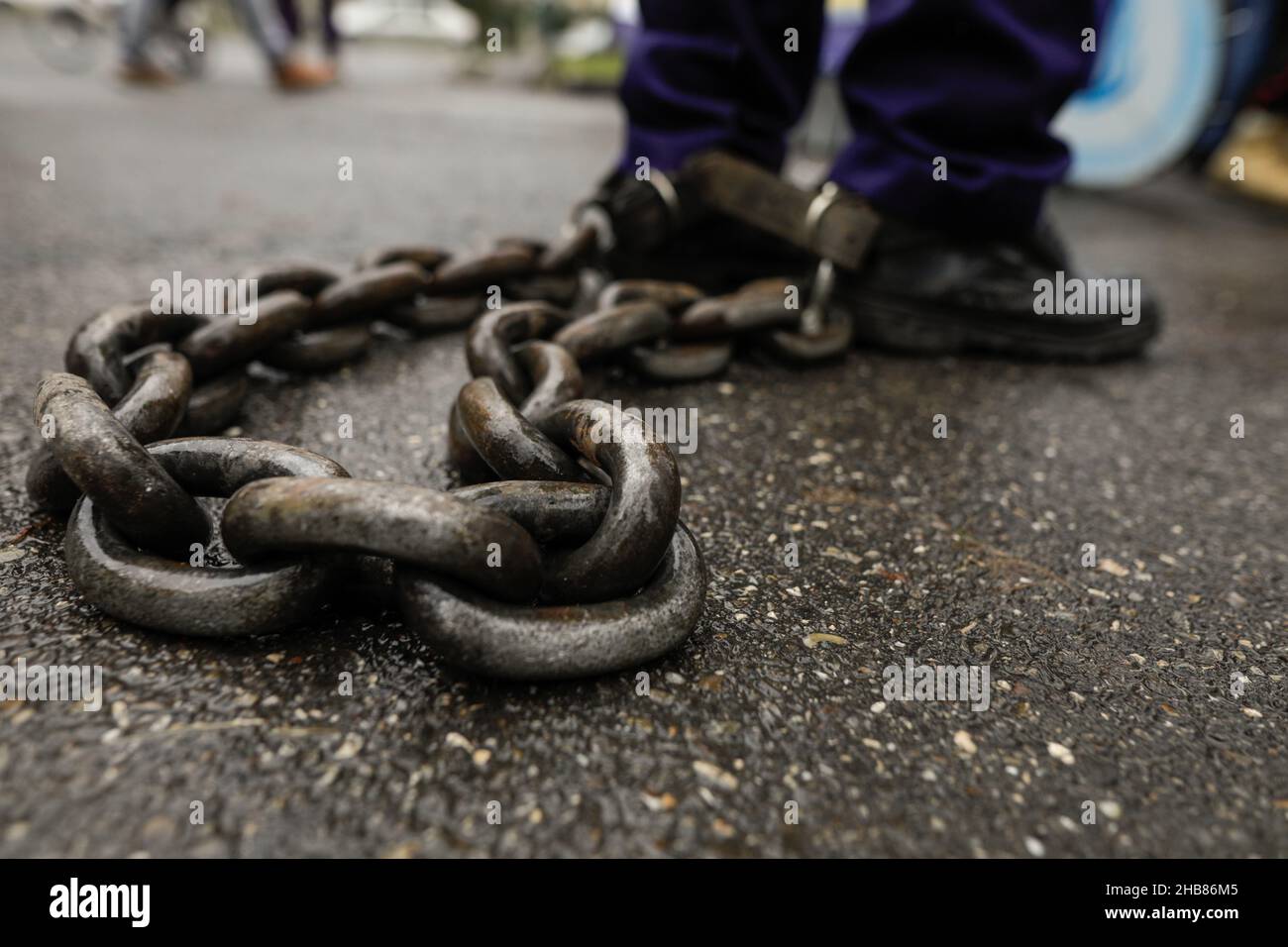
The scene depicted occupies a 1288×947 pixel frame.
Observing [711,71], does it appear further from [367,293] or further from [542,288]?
[367,293]

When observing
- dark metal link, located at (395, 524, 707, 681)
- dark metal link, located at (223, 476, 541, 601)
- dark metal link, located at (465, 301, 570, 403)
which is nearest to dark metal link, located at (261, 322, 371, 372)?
dark metal link, located at (465, 301, 570, 403)

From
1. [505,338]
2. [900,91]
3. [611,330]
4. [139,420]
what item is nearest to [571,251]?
[611,330]

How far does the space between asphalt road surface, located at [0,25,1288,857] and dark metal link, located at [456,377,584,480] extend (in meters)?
0.23

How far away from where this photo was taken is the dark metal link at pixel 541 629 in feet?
2.81

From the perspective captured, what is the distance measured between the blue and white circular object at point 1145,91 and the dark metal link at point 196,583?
14.3 feet

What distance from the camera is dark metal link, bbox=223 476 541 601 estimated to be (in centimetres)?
83

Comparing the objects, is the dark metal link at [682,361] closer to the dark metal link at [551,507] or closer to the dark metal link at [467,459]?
the dark metal link at [467,459]

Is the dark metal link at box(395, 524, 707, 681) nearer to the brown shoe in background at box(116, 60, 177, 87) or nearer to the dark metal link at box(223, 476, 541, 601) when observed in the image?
the dark metal link at box(223, 476, 541, 601)

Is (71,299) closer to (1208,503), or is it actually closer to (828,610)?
(828,610)

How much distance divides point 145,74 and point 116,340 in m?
8.06
